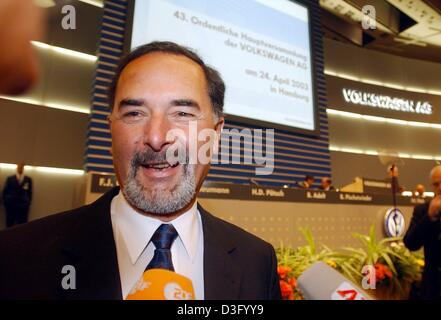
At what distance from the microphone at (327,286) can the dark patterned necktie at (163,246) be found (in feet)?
1.05

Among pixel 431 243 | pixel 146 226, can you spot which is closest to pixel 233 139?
pixel 431 243

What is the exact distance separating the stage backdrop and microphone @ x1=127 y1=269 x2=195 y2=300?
2.28 metres

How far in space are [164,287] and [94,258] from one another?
359 millimetres

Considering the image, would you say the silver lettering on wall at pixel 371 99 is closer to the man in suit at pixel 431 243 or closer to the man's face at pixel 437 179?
the man in suit at pixel 431 243

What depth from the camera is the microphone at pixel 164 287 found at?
0.46 meters

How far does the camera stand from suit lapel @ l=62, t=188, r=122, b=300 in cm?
70

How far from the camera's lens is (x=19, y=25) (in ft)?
0.66

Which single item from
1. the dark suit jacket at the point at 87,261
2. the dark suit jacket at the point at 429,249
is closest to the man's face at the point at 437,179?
the dark suit jacket at the point at 429,249

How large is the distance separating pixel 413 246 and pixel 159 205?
177 cm

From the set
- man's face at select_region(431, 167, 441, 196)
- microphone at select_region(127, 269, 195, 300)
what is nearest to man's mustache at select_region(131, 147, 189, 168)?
microphone at select_region(127, 269, 195, 300)

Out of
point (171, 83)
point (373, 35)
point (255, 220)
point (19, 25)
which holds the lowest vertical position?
point (255, 220)

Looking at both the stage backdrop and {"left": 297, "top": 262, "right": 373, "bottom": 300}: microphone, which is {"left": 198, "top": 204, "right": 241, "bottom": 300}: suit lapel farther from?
the stage backdrop

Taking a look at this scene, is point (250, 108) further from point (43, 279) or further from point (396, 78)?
point (396, 78)

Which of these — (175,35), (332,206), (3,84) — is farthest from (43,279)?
(175,35)
